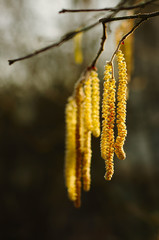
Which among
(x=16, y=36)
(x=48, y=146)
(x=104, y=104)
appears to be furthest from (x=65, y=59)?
(x=104, y=104)

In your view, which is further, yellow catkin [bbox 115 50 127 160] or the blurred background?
the blurred background

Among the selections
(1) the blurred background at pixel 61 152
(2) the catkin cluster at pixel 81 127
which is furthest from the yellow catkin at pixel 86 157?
(1) the blurred background at pixel 61 152

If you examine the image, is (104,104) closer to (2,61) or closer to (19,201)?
(2,61)

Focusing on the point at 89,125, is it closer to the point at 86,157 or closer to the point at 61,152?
the point at 86,157

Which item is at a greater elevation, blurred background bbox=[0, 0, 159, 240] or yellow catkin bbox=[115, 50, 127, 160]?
yellow catkin bbox=[115, 50, 127, 160]

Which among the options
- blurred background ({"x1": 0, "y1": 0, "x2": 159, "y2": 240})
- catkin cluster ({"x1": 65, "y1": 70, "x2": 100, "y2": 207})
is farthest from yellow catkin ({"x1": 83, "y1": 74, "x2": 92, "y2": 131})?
blurred background ({"x1": 0, "y1": 0, "x2": 159, "y2": 240})

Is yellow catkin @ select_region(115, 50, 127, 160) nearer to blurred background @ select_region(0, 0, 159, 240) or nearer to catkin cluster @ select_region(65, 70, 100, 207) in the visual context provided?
catkin cluster @ select_region(65, 70, 100, 207)

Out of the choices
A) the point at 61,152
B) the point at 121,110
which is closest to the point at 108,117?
the point at 121,110
